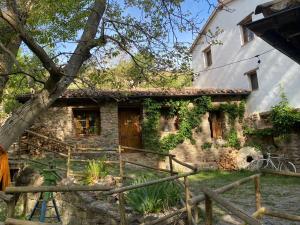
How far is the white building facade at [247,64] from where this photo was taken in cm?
1517

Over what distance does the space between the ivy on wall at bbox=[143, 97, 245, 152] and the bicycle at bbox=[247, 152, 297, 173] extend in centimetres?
150

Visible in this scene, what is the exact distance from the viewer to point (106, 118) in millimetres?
15219

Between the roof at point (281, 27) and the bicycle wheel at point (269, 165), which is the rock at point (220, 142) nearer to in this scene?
the bicycle wheel at point (269, 165)

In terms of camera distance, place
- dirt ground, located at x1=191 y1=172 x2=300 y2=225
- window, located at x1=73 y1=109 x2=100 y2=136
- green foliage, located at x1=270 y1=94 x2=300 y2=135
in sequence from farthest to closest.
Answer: window, located at x1=73 y1=109 x2=100 y2=136 < green foliage, located at x1=270 y1=94 x2=300 y2=135 < dirt ground, located at x1=191 y1=172 x2=300 y2=225

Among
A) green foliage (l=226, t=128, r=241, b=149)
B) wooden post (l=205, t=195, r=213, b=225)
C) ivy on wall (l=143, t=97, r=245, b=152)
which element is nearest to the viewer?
wooden post (l=205, t=195, r=213, b=225)

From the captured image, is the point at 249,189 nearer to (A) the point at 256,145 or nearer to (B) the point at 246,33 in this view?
(A) the point at 256,145

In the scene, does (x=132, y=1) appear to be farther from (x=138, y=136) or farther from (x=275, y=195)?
(x=138, y=136)

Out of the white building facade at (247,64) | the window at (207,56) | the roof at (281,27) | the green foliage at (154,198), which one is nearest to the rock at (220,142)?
the white building facade at (247,64)

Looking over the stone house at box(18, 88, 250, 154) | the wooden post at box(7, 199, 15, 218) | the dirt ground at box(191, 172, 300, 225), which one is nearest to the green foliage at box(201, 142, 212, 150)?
the stone house at box(18, 88, 250, 154)

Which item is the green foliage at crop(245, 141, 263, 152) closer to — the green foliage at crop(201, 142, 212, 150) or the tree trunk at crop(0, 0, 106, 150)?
the green foliage at crop(201, 142, 212, 150)

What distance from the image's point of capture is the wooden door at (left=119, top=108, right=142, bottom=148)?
15914 millimetres

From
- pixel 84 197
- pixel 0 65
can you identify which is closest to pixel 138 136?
pixel 84 197

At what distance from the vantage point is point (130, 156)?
50.0ft

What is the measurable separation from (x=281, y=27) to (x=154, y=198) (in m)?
4.35
